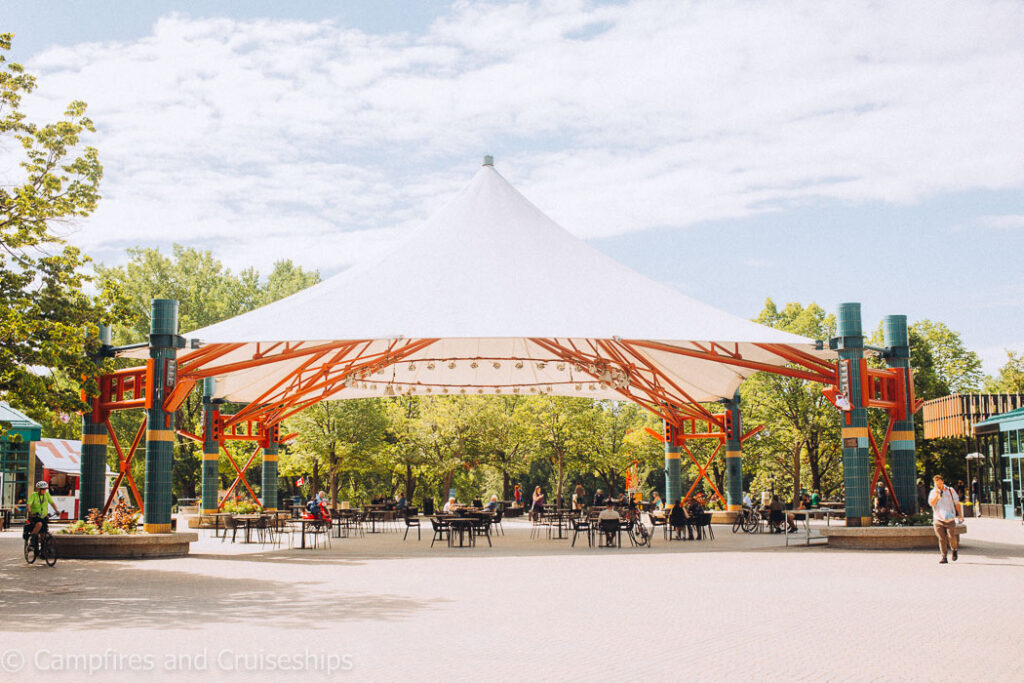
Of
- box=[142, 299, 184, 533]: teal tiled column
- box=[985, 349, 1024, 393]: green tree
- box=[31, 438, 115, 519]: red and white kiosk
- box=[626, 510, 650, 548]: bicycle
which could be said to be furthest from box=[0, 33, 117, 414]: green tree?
box=[985, 349, 1024, 393]: green tree

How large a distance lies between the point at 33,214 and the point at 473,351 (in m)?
13.1

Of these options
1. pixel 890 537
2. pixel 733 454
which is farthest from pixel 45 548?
pixel 733 454

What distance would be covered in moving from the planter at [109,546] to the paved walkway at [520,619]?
2.46ft

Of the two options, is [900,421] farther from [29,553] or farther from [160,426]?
[29,553]

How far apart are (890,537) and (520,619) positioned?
10771 mm

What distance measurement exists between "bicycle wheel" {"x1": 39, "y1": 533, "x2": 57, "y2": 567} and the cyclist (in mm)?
227

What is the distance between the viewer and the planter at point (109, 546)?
15.7 metres

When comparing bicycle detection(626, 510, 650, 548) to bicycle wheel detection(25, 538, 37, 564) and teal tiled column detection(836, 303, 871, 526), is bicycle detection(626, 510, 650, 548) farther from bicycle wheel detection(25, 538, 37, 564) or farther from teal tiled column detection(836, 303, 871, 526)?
bicycle wheel detection(25, 538, 37, 564)

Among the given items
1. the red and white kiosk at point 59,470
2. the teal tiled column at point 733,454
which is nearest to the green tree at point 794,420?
the teal tiled column at point 733,454

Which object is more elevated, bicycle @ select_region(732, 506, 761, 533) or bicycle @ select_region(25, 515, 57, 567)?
bicycle @ select_region(25, 515, 57, 567)

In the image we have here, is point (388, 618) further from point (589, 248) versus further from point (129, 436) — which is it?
point (129, 436)

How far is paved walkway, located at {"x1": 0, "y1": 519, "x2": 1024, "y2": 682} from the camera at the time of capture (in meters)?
6.42

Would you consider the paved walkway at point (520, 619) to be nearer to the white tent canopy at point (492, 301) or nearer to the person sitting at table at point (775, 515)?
the white tent canopy at point (492, 301)

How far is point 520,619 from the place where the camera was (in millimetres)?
8547
